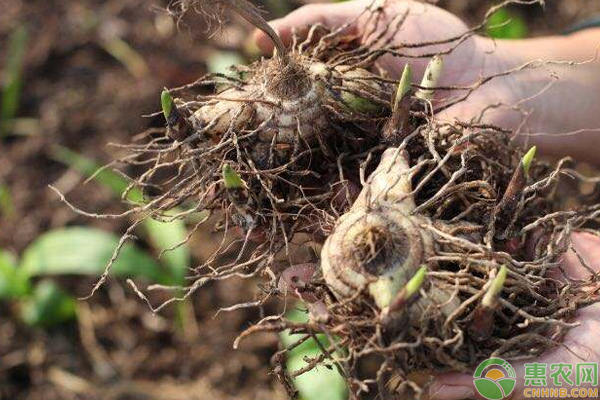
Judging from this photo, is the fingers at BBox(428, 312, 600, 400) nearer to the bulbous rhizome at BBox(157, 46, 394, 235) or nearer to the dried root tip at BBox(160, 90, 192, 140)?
the bulbous rhizome at BBox(157, 46, 394, 235)

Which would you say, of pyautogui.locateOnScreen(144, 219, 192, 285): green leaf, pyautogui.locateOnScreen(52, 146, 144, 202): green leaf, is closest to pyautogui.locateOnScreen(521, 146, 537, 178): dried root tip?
pyautogui.locateOnScreen(144, 219, 192, 285): green leaf

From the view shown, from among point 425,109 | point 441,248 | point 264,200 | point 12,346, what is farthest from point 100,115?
point 441,248

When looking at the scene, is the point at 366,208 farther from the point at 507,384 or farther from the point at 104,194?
the point at 104,194

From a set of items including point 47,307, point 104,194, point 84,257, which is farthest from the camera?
point 104,194

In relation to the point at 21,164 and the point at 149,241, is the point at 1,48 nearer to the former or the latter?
the point at 21,164

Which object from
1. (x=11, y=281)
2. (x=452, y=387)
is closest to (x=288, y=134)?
(x=452, y=387)

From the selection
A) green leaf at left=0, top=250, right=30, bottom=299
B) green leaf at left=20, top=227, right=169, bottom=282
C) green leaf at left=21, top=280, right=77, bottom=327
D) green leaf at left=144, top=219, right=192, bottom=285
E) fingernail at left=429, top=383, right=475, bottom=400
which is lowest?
green leaf at left=21, top=280, right=77, bottom=327
